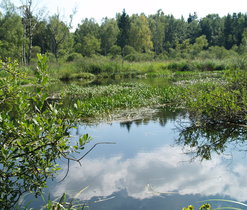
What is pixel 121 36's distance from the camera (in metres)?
65.2

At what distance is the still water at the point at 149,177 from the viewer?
4488 millimetres

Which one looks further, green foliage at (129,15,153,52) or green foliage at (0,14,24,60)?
green foliage at (129,15,153,52)

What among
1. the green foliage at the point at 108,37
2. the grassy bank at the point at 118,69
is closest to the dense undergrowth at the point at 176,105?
the grassy bank at the point at 118,69

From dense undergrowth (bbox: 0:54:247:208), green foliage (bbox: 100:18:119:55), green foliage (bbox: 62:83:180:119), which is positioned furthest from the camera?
green foliage (bbox: 100:18:119:55)

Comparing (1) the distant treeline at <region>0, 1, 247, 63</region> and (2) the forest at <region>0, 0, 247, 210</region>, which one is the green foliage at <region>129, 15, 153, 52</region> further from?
(2) the forest at <region>0, 0, 247, 210</region>

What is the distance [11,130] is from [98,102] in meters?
8.15

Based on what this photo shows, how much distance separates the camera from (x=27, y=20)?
35.9 meters

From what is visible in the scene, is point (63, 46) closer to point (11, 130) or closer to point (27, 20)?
point (27, 20)

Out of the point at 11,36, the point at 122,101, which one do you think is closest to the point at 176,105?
the point at 122,101

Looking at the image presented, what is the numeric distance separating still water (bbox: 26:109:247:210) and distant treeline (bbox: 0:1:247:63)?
2770cm

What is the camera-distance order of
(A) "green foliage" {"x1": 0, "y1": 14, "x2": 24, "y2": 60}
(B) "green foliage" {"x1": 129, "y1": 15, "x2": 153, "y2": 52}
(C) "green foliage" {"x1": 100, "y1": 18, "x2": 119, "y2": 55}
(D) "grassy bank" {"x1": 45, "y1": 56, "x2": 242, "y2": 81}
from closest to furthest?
(D) "grassy bank" {"x1": 45, "y1": 56, "x2": 242, "y2": 81}, (A) "green foliage" {"x1": 0, "y1": 14, "x2": 24, "y2": 60}, (B) "green foliage" {"x1": 129, "y1": 15, "x2": 153, "y2": 52}, (C) "green foliage" {"x1": 100, "y1": 18, "x2": 119, "y2": 55}

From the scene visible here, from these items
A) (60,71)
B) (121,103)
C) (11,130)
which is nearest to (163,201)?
(11,130)

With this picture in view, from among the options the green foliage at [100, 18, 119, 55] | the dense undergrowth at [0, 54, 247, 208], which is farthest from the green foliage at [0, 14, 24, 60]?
the green foliage at [100, 18, 119, 55]

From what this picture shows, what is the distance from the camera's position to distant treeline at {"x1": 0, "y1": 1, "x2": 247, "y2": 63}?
3697 centimetres
